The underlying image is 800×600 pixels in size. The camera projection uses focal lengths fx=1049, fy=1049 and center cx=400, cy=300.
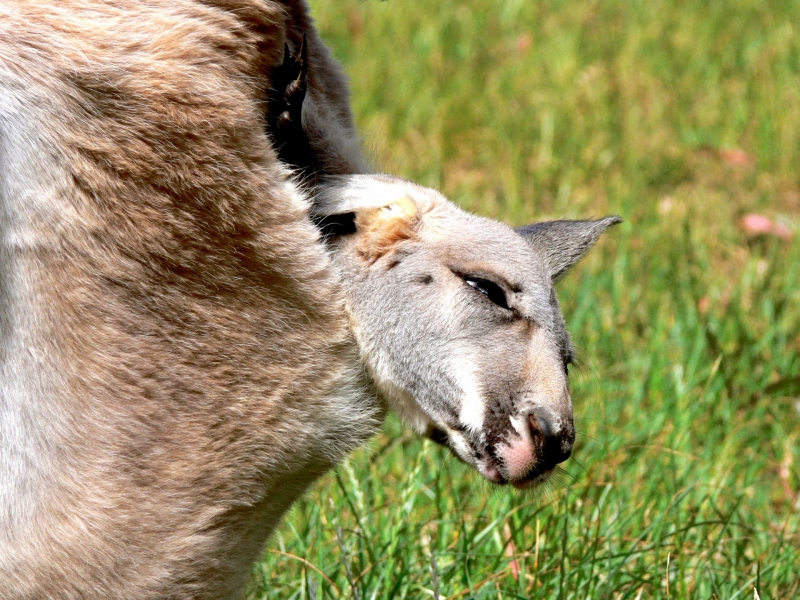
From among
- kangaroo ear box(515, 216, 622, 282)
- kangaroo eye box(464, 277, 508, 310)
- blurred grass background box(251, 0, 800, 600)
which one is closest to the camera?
kangaroo eye box(464, 277, 508, 310)

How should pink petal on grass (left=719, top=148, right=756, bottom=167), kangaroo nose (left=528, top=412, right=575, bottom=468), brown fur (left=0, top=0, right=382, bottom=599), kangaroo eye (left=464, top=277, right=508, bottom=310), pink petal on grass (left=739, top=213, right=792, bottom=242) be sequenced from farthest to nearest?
pink petal on grass (left=719, top=148, right=756, bottom=167), pink petal on grass (left=739, top=213, right=792, bottom=242), kangaroo eye (left=464, top=277, right=508, bottom=310), kangaroo nose (left=528, top=412, right=575, bottom=468), brown fur (left=0, top=0, right=382, bottom=599)

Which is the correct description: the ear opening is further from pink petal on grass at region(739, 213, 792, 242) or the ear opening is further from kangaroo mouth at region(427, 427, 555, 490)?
pink petal on grass at region(739, 213, 792, 242)

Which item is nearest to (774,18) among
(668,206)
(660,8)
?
(660,8)

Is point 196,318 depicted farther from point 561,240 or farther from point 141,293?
point 561,240

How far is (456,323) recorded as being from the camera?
1.90m

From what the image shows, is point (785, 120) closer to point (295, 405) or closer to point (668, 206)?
point (668, 206)

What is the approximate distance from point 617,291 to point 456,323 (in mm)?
2379

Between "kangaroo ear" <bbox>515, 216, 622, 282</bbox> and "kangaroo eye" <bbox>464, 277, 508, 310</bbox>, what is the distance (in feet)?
0.57

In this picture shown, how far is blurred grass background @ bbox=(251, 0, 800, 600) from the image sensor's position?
259cm

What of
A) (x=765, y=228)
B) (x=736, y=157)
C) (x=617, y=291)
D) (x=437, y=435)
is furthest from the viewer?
(x=736, y=157)

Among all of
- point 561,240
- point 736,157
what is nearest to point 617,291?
point 736,157

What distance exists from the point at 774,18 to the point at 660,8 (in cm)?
73

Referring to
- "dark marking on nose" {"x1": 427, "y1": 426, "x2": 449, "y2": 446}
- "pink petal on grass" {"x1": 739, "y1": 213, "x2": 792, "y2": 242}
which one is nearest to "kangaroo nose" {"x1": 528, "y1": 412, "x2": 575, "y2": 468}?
"dark marking on nose" {"x1": 427, "y1": 426, "x2": 449, "y2": 446}

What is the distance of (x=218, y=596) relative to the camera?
186 centimetres
